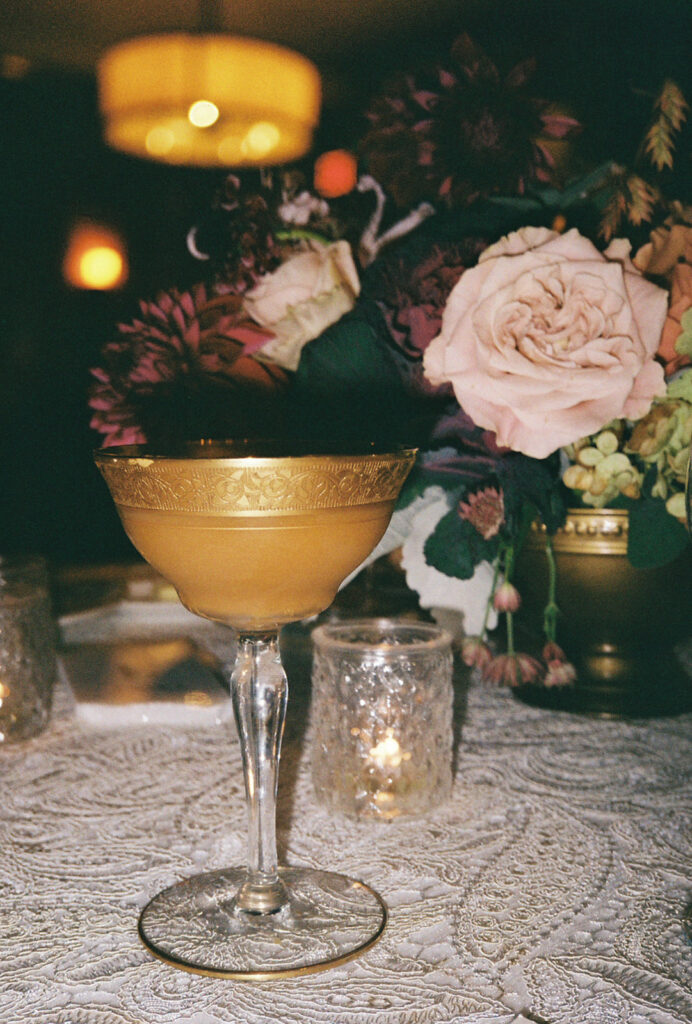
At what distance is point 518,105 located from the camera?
0.97 m

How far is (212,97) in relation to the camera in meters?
1.98

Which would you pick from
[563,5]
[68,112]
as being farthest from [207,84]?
[563,5]

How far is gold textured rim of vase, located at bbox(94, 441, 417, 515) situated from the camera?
528 mm

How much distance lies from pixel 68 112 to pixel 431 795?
1.54 meters

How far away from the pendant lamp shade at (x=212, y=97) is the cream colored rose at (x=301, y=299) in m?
1.04

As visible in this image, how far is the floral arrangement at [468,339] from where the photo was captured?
82 cm

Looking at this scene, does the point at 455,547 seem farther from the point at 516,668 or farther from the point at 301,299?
the point at 301,299

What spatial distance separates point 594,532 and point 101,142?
4.33 feet

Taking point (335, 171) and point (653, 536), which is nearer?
point (653, 536)

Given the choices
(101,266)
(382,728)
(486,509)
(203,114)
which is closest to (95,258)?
(101,266)

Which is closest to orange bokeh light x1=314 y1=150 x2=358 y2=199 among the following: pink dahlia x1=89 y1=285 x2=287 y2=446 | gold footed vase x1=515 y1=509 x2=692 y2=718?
pink dahlia x1=89 y1=285 x2=287 y2=446

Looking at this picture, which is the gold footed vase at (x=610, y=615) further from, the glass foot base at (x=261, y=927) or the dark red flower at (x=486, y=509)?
the glass foot base at (x=261, y=927)

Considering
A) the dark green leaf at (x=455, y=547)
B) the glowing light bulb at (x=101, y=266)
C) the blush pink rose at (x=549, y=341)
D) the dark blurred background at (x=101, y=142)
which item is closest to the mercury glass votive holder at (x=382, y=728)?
the dark green leaf at (x=455, y=547)

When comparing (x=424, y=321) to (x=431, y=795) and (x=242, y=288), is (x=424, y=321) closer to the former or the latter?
(x=242, y=288)
